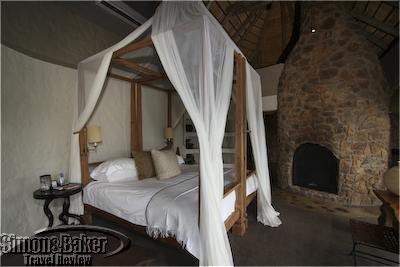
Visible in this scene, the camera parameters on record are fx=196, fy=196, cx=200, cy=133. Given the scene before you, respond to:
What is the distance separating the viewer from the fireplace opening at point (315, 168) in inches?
144

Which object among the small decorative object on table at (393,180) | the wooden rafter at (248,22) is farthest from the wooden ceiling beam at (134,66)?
the small decorative object on table at (393,180)

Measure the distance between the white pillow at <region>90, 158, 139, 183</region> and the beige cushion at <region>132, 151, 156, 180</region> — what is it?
9 cm

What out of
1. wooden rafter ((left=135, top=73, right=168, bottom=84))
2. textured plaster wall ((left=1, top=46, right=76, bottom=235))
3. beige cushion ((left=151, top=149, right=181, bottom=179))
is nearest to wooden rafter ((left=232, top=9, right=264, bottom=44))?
wooden rafter ((left=135, top=73, right=168, bottom=84))

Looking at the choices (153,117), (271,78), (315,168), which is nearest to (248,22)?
(271,78)

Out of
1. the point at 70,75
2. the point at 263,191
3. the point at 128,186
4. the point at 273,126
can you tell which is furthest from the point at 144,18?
the point at 273,126

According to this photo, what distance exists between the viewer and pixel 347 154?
3.40 metres

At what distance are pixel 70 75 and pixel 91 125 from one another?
28.3 inches

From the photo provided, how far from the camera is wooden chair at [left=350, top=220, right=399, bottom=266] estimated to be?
1607mm

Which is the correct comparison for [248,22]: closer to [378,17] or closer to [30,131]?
[378,17]

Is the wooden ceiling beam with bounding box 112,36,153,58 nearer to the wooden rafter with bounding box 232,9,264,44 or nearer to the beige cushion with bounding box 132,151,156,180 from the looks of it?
the beige cushion with bounding box 132,151,156,180

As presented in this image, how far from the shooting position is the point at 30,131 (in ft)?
→ 7.43

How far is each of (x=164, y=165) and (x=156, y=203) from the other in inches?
35.4

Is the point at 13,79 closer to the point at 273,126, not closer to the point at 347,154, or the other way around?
the point at 347,154

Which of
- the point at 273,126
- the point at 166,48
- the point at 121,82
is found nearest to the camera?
the point at 166,48
